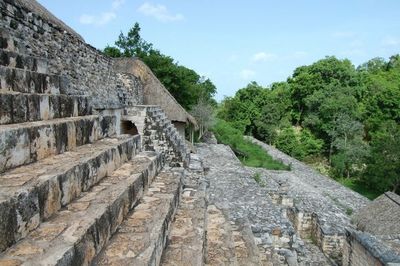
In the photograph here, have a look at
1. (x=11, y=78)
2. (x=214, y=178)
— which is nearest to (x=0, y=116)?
(x=11, y=78)

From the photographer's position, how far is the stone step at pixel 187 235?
2766 mm

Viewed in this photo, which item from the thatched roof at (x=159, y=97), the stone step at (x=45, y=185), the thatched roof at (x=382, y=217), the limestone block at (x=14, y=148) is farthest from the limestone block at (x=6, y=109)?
the thatched roof at (x=159, y=97)

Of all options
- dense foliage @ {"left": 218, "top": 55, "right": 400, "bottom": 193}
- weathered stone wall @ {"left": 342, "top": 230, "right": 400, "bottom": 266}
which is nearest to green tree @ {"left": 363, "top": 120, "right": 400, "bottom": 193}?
dense foliage @ {"left": 218, "top": 55, "right": 400, "bottom": 193}

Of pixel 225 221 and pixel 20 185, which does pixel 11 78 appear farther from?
pixel 225 221

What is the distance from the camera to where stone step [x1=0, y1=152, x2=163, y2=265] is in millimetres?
1792

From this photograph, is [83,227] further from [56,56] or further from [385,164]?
[385,164]

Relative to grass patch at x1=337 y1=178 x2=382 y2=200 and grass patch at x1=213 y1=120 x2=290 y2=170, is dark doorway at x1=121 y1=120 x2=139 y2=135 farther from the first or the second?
grass patch at x1=337 y1=178 x2=382 y2=200

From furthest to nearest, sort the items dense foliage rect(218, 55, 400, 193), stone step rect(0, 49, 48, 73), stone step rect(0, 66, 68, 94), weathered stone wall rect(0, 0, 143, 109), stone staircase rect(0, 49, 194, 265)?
dense foliage rect(218, 55, 400, 193) < weathered stone wall rect(0, 0, 143, 109) < stone step rect(0, 49, 48, 73) < stone step rect(0, 66, 68, 94) < stone staircase rect(0, 49, 194, 265)

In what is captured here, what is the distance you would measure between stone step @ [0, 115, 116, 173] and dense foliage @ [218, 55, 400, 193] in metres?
26.1

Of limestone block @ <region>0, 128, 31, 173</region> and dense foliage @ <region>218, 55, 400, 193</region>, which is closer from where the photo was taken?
limestone block @ <region>0, 128, 31, 173</region>

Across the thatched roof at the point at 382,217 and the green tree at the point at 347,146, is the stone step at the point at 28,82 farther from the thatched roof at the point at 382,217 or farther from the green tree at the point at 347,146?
the green tree at the point at 347,146

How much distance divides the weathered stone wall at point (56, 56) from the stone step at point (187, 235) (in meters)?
1.77

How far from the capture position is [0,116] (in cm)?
256

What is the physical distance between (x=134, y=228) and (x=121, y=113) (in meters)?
7.30
